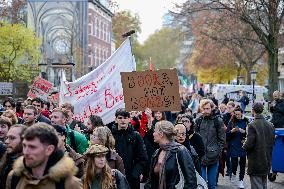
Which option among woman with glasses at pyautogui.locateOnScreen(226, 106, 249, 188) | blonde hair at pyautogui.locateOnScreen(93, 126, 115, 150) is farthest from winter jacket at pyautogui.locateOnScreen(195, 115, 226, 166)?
blonde hair at pyautogui.locateOnScreen(93, 126, 115, 150)

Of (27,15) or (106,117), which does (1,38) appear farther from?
(106,117)

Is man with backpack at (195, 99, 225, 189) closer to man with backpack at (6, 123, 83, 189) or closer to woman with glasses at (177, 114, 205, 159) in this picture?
woman with glasses at (177, 114, 205, 159)

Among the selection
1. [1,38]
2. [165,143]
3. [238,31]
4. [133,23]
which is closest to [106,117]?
[165,143]

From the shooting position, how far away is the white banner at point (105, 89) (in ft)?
36.1

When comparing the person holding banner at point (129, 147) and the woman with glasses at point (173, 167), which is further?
the person holding banner at point (129, 147)

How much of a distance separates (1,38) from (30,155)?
32834 mm

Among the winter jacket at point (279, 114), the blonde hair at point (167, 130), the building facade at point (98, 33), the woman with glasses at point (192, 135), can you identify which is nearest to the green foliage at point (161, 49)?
the building facade at point (98, 33)

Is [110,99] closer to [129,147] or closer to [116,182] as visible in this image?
[129,147]

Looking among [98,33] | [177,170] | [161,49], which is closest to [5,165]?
[177,170]

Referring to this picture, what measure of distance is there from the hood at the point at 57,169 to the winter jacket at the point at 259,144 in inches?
228

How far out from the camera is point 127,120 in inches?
314

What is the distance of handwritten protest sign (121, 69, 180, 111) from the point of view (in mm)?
9820

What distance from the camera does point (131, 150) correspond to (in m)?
8.00

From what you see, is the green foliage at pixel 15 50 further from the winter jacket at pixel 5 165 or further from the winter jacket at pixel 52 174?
the winter jacket at pixel 52 174
